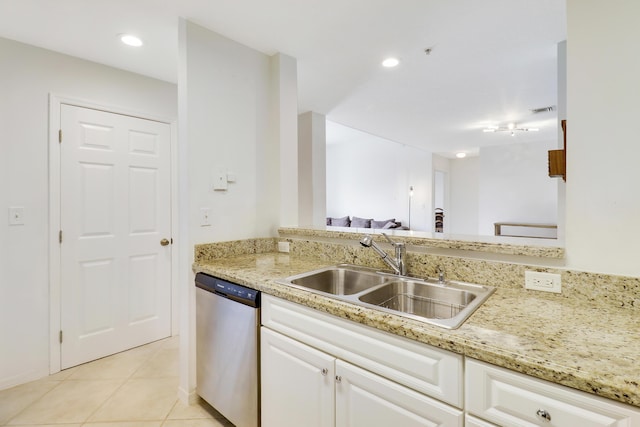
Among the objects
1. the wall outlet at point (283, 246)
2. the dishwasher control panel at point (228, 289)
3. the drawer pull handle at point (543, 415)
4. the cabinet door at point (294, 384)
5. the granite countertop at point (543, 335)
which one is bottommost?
the cabinet door at point (294, 384)

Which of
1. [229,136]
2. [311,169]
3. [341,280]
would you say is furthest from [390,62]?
[341,280]

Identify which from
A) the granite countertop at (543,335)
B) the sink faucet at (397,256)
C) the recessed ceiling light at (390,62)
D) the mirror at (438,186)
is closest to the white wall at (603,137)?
the granite countertop at (543,335)

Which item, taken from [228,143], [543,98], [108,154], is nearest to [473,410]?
[228,143]

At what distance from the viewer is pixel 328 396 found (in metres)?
1.21

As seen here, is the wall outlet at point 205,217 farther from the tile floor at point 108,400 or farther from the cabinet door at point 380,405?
the cabinet door at point 380,405

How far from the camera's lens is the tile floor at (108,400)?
5.74ft

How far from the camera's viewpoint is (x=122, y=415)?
1796mm

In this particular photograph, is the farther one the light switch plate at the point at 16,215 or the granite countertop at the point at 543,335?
the light switch plate at the point at 16,215

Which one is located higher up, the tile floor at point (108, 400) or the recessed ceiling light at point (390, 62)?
the recessed ceiling light at point (390, 62)

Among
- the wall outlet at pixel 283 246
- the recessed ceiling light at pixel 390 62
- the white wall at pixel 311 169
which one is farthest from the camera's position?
the white wall at pixel 311 169

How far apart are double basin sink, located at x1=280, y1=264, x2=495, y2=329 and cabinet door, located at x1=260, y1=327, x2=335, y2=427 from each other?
0.86 ft

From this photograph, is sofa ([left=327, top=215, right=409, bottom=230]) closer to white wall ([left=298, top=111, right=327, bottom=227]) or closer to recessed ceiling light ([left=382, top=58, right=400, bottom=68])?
white wall ([left=298, top=111, right=327, bottom=227])

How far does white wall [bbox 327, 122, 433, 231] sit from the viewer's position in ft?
22.4

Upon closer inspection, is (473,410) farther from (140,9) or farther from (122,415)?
(140,9)
